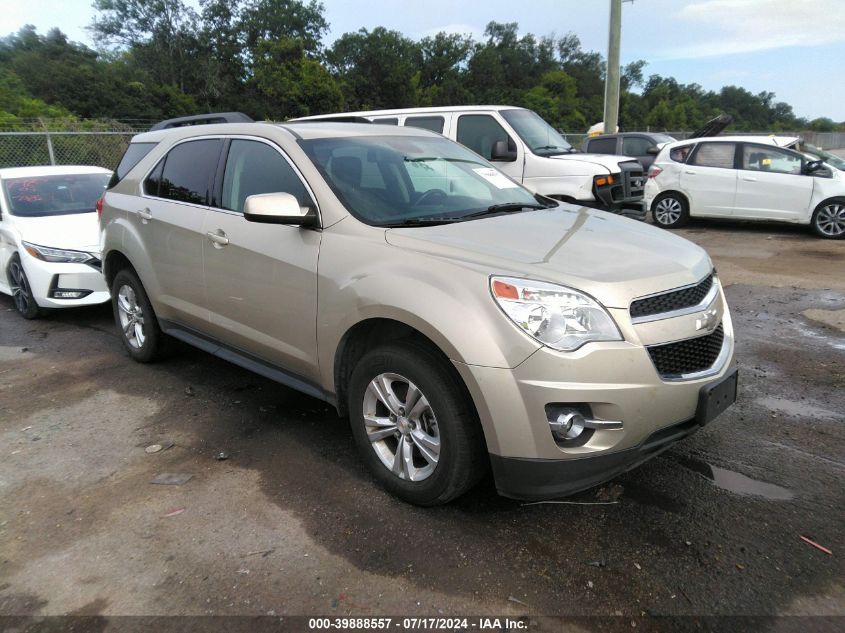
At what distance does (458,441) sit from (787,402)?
8.71 feet

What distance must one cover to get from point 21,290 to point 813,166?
11.2 m

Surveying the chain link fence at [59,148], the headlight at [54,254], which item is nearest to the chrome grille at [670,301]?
the headlight at [54,254]

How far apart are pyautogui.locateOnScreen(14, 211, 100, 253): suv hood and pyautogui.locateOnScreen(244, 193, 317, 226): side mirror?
397 cm

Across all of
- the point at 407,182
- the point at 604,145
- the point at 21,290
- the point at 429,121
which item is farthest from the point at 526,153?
the point at 604,145

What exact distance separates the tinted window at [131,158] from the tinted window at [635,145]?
526 inches

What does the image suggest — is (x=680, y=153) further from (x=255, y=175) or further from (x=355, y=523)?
(x=355, y=523)

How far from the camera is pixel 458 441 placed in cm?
275

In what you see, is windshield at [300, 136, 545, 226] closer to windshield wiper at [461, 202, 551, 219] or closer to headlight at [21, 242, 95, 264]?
windshield wiper at [461, 202, 551, 219]

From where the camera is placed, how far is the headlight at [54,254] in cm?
650

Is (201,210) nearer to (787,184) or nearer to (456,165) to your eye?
(456,165)

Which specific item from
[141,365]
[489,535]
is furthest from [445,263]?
[141,365]

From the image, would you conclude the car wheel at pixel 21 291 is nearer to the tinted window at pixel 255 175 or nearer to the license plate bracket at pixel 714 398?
the tinted window at pixel 255 175

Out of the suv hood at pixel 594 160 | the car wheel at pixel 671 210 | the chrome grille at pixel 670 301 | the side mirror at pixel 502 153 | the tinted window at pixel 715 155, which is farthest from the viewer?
the car wheel at pixel 671 210

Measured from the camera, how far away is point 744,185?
35.4ft
